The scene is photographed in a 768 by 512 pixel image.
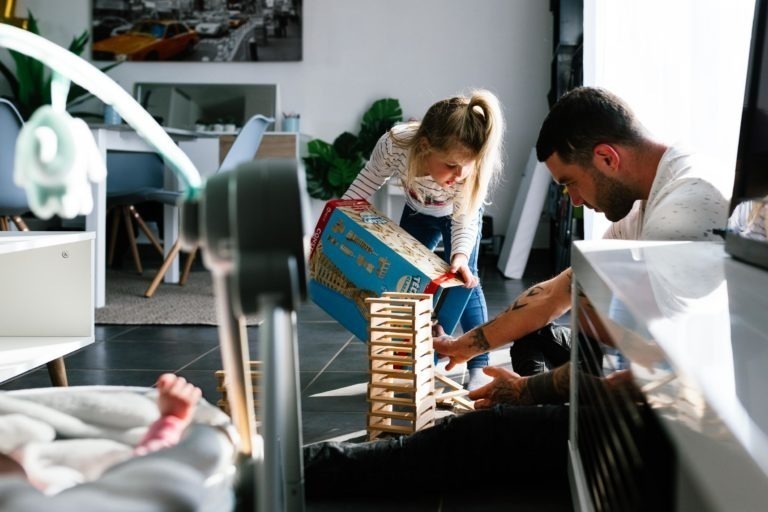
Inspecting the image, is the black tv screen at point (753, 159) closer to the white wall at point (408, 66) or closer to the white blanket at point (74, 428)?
the white blanket at point (74, 428)

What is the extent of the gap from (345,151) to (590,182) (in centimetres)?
420

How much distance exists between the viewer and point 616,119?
1.76 meters

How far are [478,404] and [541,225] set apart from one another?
4.30 m

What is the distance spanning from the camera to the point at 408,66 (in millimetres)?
6016

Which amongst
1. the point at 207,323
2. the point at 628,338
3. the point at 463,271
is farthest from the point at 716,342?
the point at 207,323

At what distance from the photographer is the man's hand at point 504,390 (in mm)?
1638

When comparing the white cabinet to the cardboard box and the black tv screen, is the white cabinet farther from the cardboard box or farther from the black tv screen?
the cardboard box

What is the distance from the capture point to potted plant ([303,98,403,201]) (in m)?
5.82

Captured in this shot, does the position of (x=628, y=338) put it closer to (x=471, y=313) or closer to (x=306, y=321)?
(x=471, y=313)

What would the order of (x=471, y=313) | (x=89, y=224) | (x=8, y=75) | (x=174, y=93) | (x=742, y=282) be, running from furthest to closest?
(x=174, y=93) < (x=8, y=75) < (x=89, y=224) < (x=471, y=313) < (x=742, y=282)

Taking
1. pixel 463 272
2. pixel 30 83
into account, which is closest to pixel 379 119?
pixel 30 83

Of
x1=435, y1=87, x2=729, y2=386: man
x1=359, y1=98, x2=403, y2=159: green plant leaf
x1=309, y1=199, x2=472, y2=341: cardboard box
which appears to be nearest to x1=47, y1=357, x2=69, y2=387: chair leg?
x1=309, y1=199, x2=472, y2=341: cardboard box

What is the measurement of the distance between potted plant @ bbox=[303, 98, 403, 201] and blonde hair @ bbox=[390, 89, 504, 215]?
3.51m

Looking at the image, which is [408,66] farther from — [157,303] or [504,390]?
[504,390]
